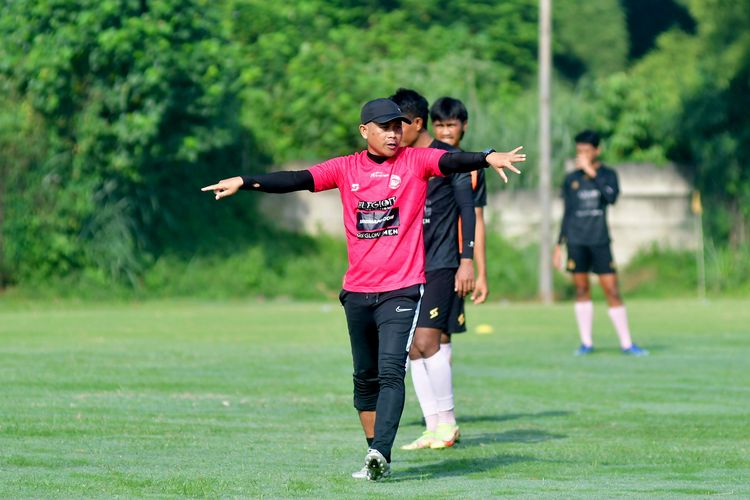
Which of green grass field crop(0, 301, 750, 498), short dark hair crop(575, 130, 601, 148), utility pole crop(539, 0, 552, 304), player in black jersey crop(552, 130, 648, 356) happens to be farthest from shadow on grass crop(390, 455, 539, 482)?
utility pole crop(539, 0, 552, 304)

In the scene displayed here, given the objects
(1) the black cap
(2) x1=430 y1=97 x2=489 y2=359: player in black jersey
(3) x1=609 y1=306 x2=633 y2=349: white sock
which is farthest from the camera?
(3) x1=609 y1=306 x2=633 y2=349: white sock

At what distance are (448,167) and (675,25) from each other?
160 ft

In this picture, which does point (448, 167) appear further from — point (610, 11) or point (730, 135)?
point (610, 11)

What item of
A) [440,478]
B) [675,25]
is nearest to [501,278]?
[440,478]

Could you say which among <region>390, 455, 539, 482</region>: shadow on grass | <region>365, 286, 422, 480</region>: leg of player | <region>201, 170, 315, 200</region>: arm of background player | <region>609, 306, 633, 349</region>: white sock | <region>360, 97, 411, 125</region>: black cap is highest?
<region>360, 97, 411, 125</region>: black cap

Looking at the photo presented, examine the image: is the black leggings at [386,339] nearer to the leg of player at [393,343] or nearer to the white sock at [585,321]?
the leg of player at [393,343]

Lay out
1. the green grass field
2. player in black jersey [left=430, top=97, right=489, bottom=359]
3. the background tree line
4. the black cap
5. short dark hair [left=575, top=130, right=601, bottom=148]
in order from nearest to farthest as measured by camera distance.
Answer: the green grass field
the black cap
player in black jersey [left=430, top=97, right=489, bottom=359]
short dark hair [left=575, top=130, right=601, bottom=148]
the background tree line

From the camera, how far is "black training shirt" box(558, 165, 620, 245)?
17141 mm

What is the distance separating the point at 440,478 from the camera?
26.4ft

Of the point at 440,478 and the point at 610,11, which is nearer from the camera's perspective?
the point at 440,478

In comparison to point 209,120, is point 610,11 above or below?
above

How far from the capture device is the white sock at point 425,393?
9.75 meters

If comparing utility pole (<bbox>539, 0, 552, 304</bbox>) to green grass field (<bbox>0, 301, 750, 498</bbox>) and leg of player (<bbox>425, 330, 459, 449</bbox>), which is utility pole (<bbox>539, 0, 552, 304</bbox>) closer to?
green grass field (<bbox>0, 301, 750, 498</bbox>)

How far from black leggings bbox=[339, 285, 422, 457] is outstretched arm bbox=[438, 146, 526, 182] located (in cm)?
68
